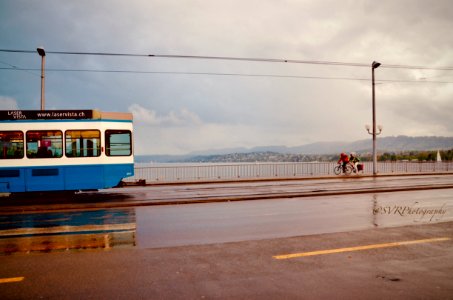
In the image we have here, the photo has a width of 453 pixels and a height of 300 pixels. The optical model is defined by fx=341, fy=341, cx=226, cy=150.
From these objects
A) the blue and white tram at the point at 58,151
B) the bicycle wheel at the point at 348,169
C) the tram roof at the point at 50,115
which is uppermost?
the tram roof at the point at 50,115

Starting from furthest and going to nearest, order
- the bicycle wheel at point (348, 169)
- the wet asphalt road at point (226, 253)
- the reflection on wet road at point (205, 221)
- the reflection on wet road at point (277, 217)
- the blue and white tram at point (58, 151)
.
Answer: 1. the bicycle wheel at point (348, 169)
2. the blue and white tram at point (58, 151)
3. the reflection on wet road at point (277, 217)
4. the reflection on wet road at point (205, 221)
5. the wet asphalt road at point (226, 253)

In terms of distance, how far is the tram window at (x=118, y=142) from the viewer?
16.4m

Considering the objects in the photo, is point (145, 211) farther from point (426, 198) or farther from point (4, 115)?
point (426, 198)

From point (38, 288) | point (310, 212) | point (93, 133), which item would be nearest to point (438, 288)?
point (38, 288)

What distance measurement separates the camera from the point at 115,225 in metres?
9.56

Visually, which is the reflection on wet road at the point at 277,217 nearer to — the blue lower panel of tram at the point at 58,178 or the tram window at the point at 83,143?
the blue lower panel of tram at the point at 58,178

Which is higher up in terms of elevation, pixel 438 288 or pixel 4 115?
pixel 4 115

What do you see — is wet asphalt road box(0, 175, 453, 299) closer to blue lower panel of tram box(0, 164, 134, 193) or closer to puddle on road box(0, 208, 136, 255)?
puddle on road box(0, 208, 136, 255)

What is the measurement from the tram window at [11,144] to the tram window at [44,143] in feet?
1.12

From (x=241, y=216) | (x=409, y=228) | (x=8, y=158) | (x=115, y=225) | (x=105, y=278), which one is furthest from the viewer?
(x=8, y=158)

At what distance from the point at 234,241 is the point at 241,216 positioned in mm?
3100

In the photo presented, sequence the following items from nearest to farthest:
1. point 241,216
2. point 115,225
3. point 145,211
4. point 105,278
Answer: point 105,278 < point 115,225 < point 241,216 < point 145,211

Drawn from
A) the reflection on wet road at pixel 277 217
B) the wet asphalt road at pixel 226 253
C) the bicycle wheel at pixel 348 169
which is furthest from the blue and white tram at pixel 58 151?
the bicycle wheel at pixel 348 169

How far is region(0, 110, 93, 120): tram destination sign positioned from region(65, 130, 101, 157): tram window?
709 millimetres
